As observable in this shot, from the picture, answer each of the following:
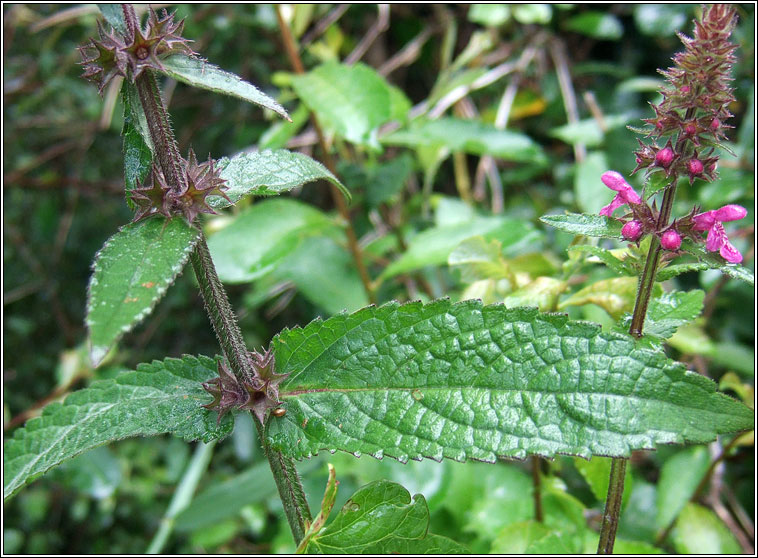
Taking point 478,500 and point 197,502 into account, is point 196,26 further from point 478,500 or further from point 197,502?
point 478,500

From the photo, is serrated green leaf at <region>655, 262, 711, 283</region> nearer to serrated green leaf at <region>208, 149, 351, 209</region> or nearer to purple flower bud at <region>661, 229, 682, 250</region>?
purple flower bud at <region>661, 229, 682, 250</region>

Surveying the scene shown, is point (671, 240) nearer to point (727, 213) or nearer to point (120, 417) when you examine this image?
point (727, 213)

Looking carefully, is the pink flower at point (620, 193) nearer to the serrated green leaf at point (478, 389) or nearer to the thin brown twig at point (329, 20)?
the serrated green leaf at point (478, 389)

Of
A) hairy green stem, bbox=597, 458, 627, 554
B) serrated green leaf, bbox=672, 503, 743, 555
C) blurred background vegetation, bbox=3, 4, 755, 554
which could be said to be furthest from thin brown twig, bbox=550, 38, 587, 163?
hairy green stem, bbox=597, 458, 627, 554

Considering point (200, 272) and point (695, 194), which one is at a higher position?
point (200, 272)

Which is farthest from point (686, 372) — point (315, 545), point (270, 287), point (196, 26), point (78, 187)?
point (78, 187)

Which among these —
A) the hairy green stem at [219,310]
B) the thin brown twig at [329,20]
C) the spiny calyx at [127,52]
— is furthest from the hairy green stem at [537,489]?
the thin brown twig at [329,20]
